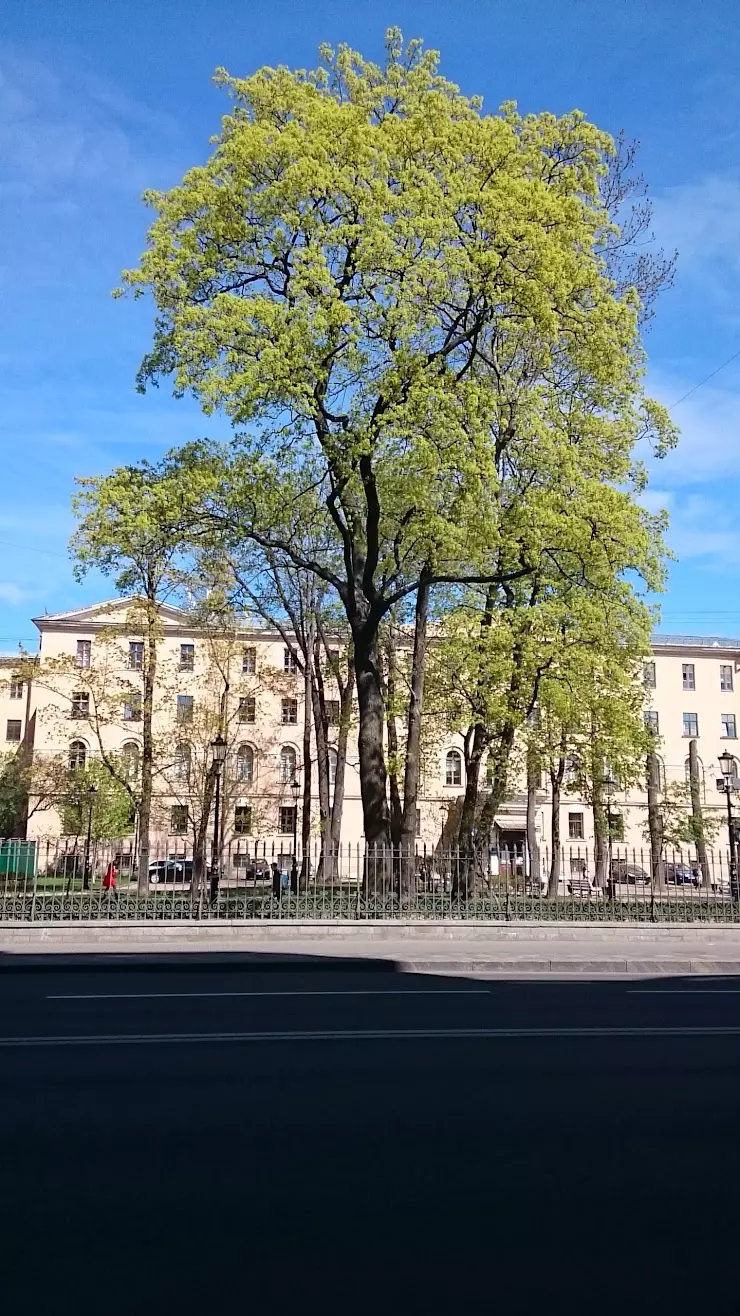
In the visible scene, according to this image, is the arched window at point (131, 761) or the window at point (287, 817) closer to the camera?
the arched window at point (131, 761)

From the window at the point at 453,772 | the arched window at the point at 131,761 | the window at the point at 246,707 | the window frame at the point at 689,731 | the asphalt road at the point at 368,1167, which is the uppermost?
the window frame at the point at 689,731

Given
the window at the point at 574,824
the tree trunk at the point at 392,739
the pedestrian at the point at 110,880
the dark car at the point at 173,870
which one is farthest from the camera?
the window at the point at 574,824

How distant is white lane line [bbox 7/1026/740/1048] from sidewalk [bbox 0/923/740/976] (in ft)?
18.5

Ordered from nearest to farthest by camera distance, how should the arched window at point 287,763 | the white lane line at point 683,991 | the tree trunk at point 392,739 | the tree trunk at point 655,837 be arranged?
the white lane line at point 683,991 < the tree trunk at point 655,837 < the tree trunk at point 392,739 < the arched window at point 287,763

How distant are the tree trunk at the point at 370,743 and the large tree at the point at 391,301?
5 cm

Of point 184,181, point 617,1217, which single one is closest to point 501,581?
point 184,181

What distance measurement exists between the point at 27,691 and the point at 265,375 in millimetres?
52005

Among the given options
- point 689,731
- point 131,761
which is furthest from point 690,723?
point 131,761

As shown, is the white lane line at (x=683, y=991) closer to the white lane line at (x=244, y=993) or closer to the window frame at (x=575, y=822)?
the white lane line at (x=244, y=993)

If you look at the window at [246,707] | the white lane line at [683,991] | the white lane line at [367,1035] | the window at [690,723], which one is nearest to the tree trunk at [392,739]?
the window at [246,707]

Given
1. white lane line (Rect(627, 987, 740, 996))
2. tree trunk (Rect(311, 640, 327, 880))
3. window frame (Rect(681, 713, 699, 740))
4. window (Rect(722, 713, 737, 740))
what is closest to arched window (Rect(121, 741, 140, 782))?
tree trunk (Rect(311, 640, 327, 880))

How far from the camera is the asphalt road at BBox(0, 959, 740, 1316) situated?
3881mm

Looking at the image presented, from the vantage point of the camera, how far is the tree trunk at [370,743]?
24.2 meters

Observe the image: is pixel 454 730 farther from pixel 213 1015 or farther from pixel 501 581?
pixel 213 1015
